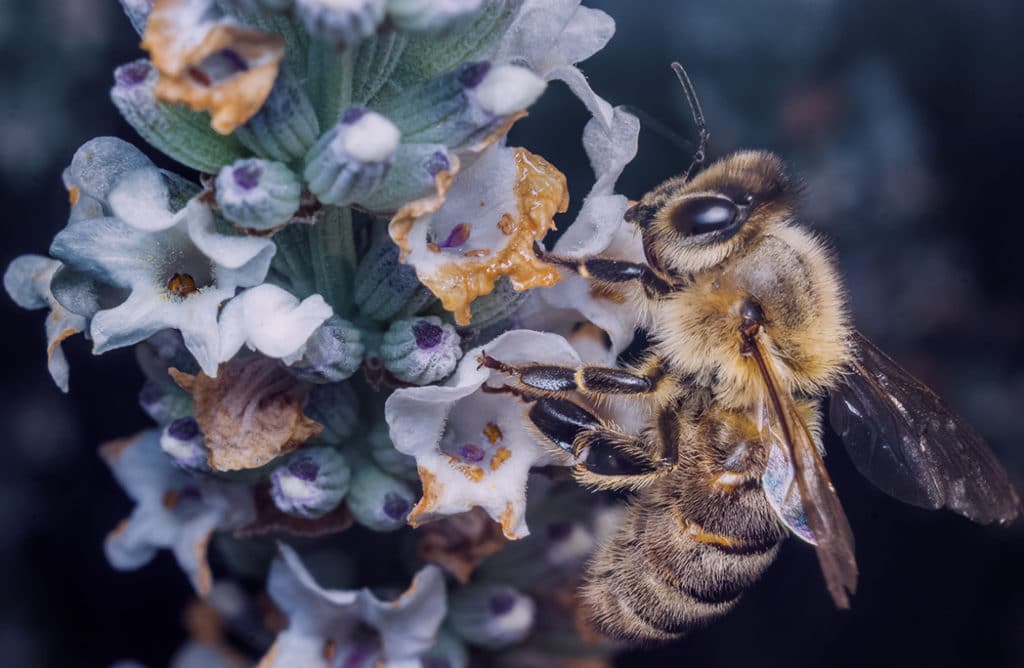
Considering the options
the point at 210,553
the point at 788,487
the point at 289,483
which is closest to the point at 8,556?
the point at 210,553

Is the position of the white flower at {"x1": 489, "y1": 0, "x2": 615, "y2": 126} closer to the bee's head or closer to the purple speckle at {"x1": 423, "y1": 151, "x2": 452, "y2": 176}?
the bee's head

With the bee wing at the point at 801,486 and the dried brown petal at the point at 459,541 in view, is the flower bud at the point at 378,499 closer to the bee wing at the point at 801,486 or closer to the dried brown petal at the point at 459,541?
the dried brown petal at the point at 459,541

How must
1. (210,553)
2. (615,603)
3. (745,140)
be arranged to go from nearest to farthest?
(615,603) → (210,553) → (745,140)

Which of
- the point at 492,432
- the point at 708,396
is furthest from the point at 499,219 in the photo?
the point at 708,396

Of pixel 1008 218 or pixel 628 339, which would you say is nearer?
pixel 628 339

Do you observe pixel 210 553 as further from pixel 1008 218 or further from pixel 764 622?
pixel 1008 218

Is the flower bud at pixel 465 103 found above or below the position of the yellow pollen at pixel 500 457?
above

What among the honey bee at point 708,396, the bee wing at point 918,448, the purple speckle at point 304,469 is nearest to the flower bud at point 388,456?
the purple speckle at point 304,469

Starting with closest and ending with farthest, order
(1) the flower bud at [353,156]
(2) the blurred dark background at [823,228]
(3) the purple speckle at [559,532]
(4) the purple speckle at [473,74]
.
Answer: (1) the flower bud at [353,156] < (4) the purple speckle at [473,74] < (3) the purple speckle at [559,532] < (2) the blurred dark background at [823,228]
